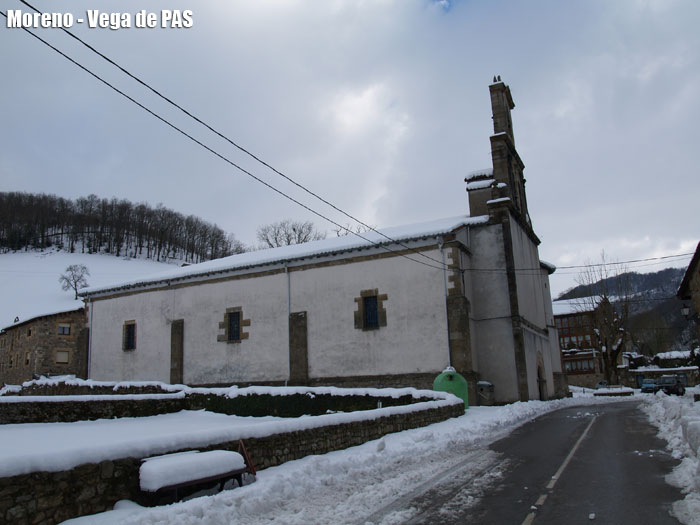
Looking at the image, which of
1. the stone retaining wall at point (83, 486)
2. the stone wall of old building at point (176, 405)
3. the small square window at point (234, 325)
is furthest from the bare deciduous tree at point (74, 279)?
the stone retaining wall at point (83, 486)

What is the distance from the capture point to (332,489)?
8273 mm

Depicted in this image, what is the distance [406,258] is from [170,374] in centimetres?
1565

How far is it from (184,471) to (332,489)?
7.54ft

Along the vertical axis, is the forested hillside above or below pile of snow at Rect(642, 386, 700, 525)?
above

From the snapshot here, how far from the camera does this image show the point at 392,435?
43.2 feet

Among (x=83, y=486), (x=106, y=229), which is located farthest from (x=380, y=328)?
(x=106, y=229)

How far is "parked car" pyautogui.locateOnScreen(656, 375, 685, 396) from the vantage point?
3231 cm

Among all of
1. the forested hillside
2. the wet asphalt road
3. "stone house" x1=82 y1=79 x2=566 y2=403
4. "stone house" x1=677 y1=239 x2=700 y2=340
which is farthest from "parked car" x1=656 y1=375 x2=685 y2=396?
the forested hillside

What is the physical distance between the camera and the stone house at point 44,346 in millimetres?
42906

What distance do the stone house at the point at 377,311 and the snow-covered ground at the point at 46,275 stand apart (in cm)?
3738

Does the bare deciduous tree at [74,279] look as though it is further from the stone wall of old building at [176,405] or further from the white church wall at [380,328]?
the stone wall of old building at [176,405]

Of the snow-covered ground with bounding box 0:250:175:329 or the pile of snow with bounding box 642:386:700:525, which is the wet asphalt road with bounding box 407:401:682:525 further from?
the snow-covered ground with bounding box 0:250:175:329

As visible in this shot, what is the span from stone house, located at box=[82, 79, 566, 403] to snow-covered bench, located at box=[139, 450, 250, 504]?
16.6m

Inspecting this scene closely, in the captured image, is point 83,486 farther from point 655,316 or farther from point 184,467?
point 655,316
